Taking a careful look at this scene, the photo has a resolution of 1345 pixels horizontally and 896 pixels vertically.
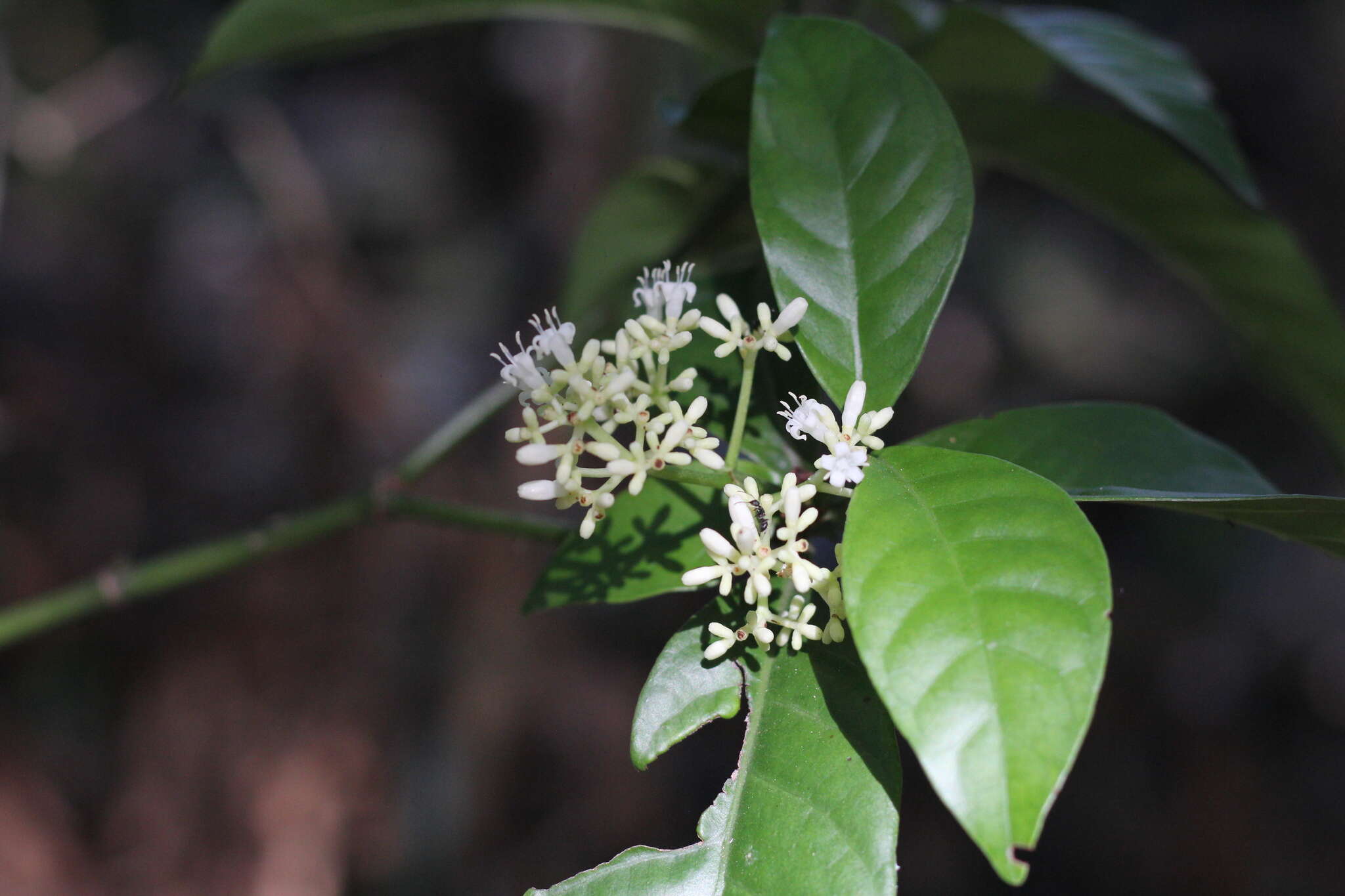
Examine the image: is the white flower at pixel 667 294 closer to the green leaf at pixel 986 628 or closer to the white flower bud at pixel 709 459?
the white flower bud at pixel 709 459

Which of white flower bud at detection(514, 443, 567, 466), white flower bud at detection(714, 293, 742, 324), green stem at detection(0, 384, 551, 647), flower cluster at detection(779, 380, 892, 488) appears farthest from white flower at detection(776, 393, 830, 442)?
green stem at detection(0, 384, 551, 647)

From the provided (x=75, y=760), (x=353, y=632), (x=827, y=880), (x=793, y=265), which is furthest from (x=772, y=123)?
(x=75, y=760)

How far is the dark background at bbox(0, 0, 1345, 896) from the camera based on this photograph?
9.76ft

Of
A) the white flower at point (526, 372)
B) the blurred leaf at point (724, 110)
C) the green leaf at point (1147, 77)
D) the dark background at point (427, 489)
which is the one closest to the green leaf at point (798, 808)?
the white flower at point (526, 372)

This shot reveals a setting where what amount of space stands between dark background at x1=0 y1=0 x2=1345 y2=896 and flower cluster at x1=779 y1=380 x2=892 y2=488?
6.09 ft

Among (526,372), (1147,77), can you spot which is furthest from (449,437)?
(1147,77)

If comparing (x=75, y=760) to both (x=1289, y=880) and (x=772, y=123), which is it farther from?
(x=1289, y=880)

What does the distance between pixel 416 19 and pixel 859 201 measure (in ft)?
3.17

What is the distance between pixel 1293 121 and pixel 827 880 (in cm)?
428

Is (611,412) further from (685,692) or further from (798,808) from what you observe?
(798,808)

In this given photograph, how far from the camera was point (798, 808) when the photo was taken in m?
0.77

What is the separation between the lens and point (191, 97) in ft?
14.1

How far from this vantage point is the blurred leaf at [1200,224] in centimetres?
137

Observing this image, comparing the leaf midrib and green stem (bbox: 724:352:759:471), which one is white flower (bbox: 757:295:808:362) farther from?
the leaf midrib
